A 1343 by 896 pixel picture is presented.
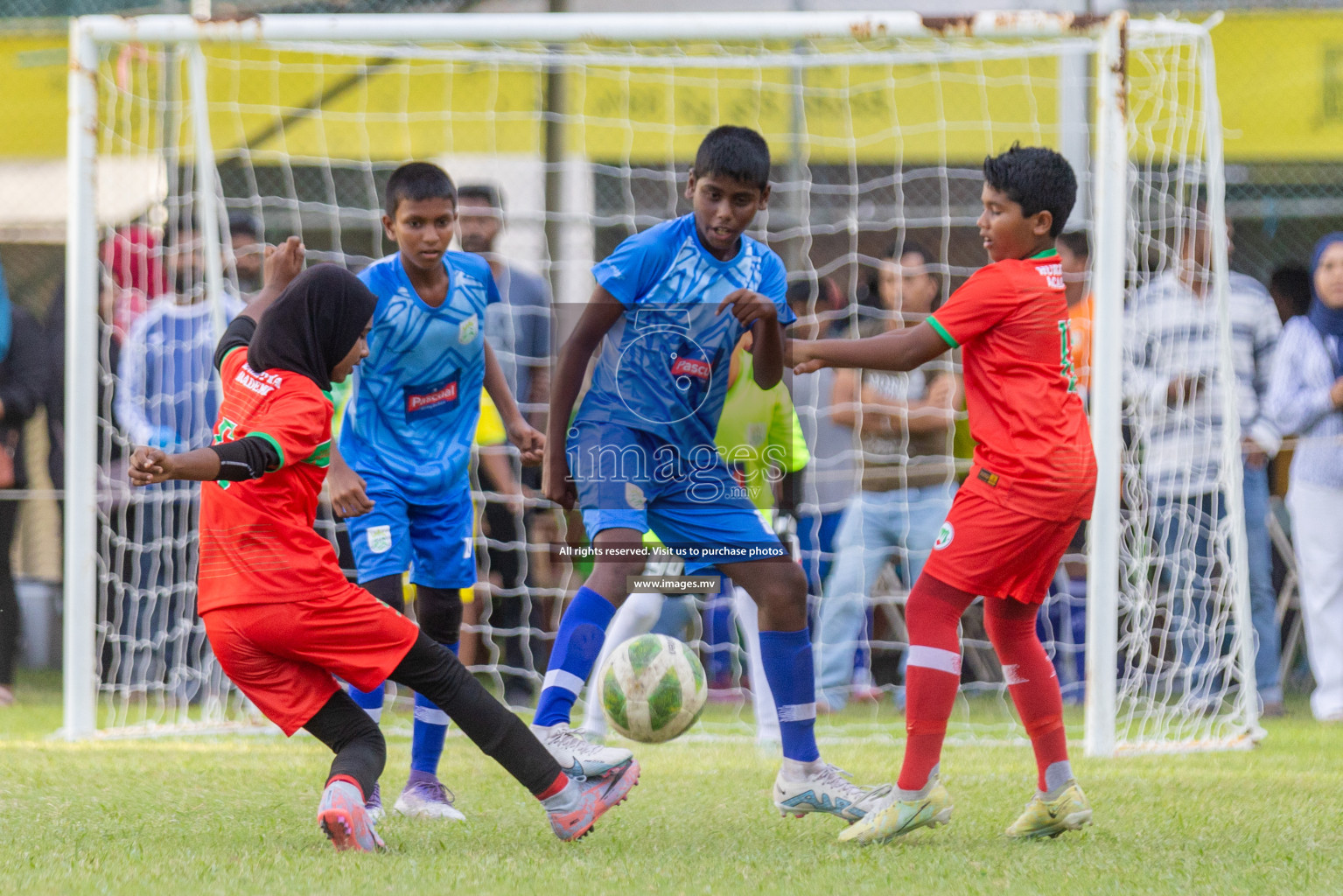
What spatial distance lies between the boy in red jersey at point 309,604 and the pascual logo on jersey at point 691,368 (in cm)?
93

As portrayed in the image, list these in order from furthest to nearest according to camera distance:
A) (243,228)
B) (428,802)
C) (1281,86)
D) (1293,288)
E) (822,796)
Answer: (1281,86) → (1293,288) → (243,228) → (428,802) → (822,796)

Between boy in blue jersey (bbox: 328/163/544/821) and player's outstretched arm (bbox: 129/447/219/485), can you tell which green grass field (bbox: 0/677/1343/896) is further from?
player's outstretched arm (bbox: 129/447/219/485)

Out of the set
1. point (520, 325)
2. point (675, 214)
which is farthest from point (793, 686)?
point (675, 214)

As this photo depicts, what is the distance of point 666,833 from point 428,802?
799mm

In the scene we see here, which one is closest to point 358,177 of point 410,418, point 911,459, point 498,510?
point 498,510

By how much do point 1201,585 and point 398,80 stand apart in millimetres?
5589

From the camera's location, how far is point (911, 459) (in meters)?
7.06

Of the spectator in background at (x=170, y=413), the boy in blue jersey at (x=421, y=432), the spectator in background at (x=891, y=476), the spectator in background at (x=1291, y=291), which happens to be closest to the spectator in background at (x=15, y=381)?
the spectator in background at (x=170, y=413)

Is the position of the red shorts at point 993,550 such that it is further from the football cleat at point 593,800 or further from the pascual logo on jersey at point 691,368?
the football cleat at point 593,800

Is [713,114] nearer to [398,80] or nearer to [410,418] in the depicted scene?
[398,80]

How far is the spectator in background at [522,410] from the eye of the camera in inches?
280

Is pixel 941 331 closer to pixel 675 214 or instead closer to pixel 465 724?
pixel 465 724

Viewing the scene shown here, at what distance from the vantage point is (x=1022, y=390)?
387 cm

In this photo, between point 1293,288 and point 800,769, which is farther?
point 1293,288
